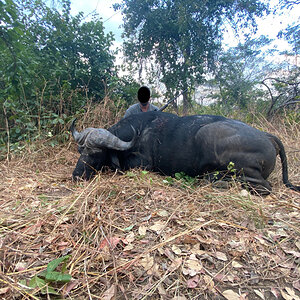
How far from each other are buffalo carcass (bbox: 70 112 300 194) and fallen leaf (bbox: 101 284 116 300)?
1462mm

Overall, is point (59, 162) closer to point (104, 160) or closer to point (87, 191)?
point (104, 160)

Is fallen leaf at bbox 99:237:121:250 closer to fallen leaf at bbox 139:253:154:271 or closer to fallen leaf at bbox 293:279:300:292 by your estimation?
fallen leaf at bbox 139:253:154:271

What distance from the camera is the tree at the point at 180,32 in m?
7.48

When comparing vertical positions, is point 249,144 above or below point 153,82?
below

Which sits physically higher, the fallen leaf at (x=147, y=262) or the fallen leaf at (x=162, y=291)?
the fallen leaf at (x=147, y=262)

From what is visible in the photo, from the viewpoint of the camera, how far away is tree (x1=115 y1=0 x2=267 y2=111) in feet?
24.5

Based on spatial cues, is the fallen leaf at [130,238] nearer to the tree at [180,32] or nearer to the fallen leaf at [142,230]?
the fallen leaf at [142,230]

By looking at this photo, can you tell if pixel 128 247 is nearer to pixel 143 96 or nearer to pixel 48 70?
pixel 143 96

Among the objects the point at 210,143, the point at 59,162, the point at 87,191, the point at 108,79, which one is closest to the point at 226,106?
the point at 108,79

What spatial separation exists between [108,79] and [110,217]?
506cm

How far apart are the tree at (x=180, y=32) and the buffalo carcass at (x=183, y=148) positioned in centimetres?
456

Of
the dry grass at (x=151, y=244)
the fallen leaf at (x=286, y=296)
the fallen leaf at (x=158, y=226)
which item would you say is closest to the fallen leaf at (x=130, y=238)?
the dry grass at (x=151, y=244)

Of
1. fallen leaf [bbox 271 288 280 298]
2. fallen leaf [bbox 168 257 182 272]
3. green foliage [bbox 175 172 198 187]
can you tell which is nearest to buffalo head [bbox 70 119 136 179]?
green foliage [bbox 175 172 198 187]

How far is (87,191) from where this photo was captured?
2.11 meters
